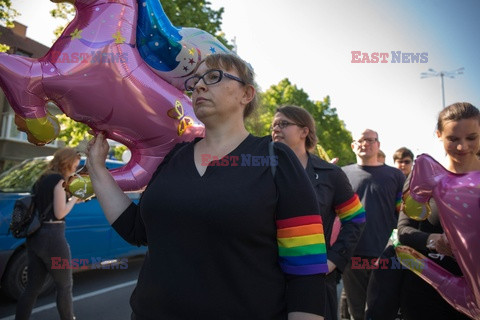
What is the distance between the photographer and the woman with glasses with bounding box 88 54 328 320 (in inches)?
44.3

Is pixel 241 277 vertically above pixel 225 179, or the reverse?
pixel 225 179

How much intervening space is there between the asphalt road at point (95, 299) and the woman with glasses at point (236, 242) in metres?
3.32

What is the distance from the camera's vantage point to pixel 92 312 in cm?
412

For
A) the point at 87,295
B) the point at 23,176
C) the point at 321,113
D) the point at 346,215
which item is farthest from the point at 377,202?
the point at 321,113

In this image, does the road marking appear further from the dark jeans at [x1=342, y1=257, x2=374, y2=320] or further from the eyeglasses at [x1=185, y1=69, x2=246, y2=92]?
the eyeglasses at [x1=185, y1=69, x2=246, y2=92]

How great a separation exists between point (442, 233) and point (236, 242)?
49.9 inches

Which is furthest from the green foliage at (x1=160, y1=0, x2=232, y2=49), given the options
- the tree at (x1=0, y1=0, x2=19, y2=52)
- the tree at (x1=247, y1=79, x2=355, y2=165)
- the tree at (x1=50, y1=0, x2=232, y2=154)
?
the tree at (x1=247, y1=79, x2=355, y2=165)

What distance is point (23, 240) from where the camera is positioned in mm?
4184

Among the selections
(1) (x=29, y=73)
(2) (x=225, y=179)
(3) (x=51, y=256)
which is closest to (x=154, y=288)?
(2) (x=225, y=179)

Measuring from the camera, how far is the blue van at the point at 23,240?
13.2 feet

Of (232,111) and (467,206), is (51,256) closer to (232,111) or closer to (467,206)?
(232,111)

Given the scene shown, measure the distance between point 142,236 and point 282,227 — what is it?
2.05ft
